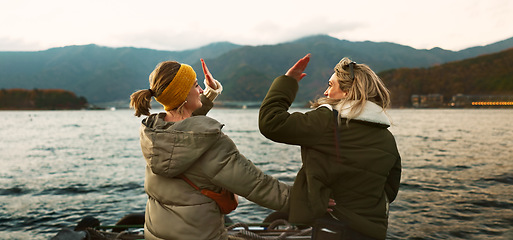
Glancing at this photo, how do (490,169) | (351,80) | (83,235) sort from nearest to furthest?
(351,80) → (83,235) → (490,169)

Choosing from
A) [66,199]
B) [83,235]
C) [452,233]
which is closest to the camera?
[83,235]

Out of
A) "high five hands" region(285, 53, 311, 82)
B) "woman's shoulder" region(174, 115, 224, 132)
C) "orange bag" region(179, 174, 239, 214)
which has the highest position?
"high five hands" region(285, 53, 311, 82)

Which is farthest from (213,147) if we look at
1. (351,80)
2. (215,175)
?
(351,80)

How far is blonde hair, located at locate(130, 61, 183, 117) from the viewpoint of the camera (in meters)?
2.92

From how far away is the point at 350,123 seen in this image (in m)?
2.61

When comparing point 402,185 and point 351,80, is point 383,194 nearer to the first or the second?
point 351,80

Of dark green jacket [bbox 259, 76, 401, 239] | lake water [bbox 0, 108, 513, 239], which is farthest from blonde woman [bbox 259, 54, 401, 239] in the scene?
lake water [bbox 0, 108, 513, 239]

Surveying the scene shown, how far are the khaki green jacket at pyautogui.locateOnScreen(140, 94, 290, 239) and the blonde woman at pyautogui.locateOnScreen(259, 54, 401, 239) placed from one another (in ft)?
1.05

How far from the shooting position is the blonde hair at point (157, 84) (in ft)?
9.59

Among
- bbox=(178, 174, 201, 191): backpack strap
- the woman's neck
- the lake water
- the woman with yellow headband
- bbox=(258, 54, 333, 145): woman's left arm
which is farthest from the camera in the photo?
the lake water

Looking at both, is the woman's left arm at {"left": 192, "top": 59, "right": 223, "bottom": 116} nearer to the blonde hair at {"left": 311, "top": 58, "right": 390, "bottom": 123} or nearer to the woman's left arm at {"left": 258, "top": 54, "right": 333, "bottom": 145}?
the woman's left arm at {"left": 258, "top": 54, "right": 333, "bottom": 145}

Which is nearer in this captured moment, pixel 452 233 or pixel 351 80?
pixel 351 80

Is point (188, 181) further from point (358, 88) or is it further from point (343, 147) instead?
point (358, 88)

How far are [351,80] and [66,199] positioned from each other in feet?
67.1
